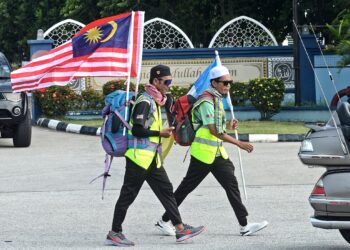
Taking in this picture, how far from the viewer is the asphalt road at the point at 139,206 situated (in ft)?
32.4

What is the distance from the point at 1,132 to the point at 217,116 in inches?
430

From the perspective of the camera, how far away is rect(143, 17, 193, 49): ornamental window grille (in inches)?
1155

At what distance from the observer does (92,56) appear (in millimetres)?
11008

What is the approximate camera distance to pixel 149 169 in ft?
31.7

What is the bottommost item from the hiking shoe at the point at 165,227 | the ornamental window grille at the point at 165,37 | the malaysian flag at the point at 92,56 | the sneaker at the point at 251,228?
the ornamental window grille at the point at 165,37

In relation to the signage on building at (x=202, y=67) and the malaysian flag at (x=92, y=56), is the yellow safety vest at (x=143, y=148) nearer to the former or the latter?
the malaysian flag at (x=92, y=56)

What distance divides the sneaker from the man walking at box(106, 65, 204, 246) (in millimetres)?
503

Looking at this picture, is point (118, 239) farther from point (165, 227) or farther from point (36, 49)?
point (36, 49)

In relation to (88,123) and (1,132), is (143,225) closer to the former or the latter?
(1,132)

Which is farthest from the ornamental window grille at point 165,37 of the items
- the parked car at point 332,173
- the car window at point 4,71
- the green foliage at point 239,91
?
the parked car at point 332,173

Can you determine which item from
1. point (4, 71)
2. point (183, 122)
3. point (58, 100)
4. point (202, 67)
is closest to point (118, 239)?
point (183, 122)

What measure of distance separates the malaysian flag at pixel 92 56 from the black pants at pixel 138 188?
161 cm

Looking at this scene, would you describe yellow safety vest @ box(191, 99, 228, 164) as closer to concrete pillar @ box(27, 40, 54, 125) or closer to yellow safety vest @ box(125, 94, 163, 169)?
yellow safety vest @ box(125, 94, 163, 169)

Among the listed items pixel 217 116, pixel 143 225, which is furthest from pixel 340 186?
pixel 143 225
